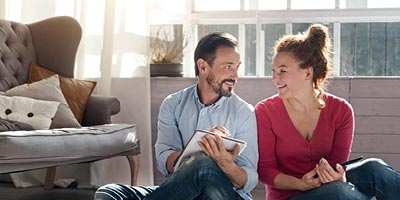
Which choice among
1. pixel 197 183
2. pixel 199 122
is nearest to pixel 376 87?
pixel 199 122

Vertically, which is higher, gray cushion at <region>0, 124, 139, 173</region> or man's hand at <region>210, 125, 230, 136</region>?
man's hand at <region>210, 125, 230, 136</region>

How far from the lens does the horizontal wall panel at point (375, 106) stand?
143 inches

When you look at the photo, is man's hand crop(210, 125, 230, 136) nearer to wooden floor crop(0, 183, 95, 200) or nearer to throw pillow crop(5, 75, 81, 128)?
throw pillow crop(5, 75, 81, 128)

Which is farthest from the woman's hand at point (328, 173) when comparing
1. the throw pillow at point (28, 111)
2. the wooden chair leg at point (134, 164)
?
the throw pillow at point (28, 111)

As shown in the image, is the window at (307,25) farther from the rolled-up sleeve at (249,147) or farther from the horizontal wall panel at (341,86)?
the rolled-up sleeve at (249,147)

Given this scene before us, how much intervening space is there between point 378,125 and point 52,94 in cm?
175

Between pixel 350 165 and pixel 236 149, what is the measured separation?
15.5 inches

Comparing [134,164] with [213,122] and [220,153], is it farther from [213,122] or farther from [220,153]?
[220,153]

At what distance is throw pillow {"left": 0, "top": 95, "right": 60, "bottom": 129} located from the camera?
307 cm

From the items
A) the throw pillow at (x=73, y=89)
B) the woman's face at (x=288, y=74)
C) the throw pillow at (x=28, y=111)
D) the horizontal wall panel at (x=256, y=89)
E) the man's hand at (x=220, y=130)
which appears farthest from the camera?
the horizontal wall panel at (x=256, y=89)

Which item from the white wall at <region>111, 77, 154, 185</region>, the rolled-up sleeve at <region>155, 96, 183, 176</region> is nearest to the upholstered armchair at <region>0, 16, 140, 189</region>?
the white wall at <region>111, 77, 154, 185</region>

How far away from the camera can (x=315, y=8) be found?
13.3 ft

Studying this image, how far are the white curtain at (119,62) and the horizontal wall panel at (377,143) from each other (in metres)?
1.17

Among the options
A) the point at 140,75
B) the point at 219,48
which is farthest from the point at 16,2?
the point at 219,48
